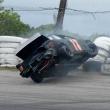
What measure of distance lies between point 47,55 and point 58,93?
3.29 meters

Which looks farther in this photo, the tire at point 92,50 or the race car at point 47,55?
the tire at point 92,50

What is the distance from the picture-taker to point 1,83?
2080 centimetres

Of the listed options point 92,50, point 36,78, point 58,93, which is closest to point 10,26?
point 92,50

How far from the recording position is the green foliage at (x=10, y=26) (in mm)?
63722

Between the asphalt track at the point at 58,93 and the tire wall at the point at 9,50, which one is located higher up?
the asphalt track at the point at 58,93

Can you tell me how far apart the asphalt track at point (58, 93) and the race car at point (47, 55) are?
0.38m

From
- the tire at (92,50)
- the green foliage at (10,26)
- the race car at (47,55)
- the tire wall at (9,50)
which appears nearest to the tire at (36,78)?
the race car at (47,55)

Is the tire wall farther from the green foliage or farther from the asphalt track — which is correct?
the green foliage

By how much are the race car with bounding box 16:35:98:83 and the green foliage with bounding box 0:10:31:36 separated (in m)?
36.9

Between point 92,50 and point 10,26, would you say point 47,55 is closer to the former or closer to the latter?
point 92,50

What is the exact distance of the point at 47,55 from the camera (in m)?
20.8

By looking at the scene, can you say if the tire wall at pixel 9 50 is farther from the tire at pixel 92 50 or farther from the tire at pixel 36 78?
the tire at pixel 36 78

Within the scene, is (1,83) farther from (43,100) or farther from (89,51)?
(43,100)

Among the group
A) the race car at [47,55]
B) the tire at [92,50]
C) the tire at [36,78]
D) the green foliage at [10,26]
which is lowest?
the green foliage at [10,26]
